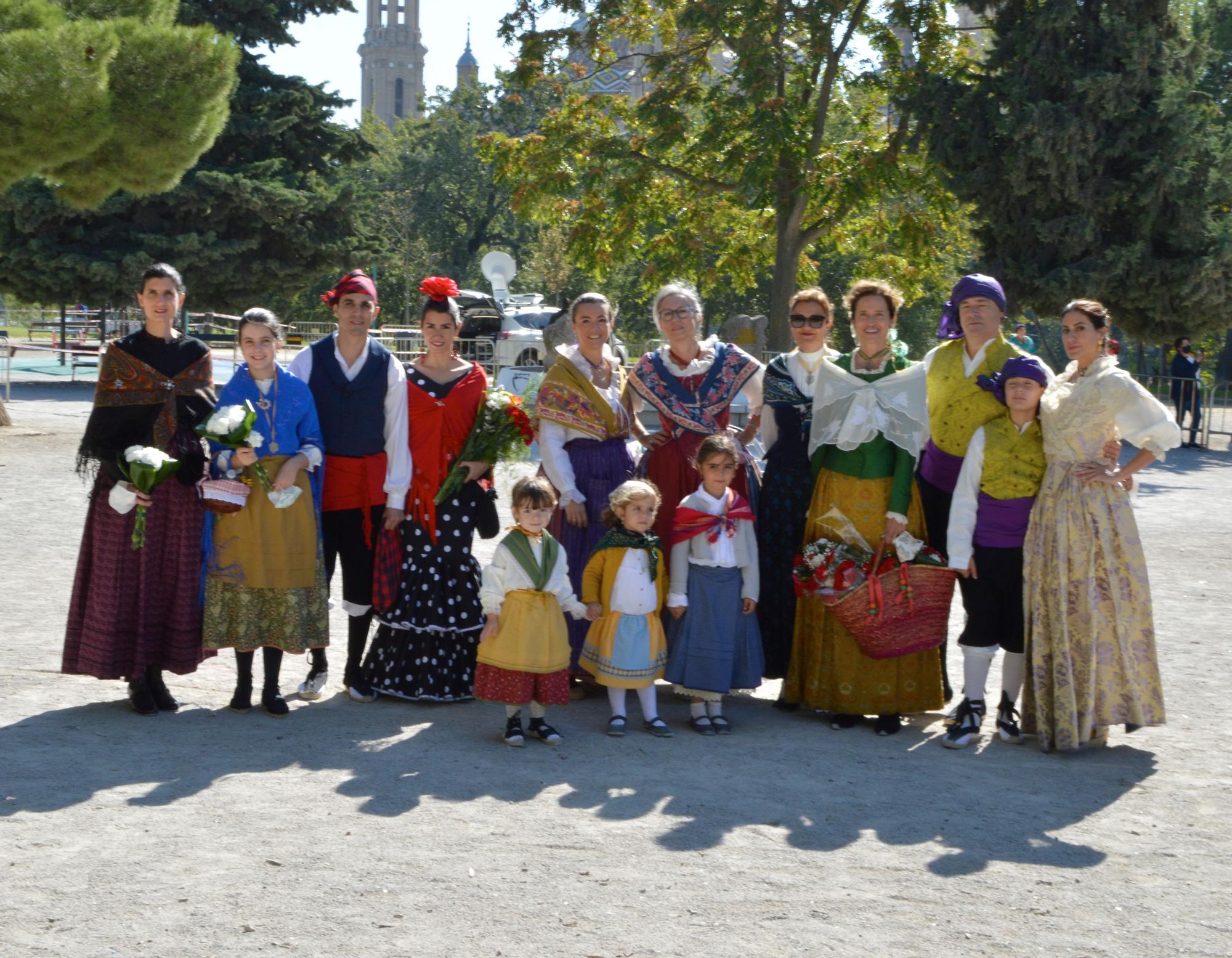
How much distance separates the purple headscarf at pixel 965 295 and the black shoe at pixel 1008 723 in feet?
5.45

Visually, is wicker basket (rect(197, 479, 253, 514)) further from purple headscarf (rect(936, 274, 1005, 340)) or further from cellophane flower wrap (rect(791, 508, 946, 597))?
purple headscarf (rect(936, 274, 1005, 340))

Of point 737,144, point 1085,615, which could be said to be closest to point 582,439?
point 1085,615

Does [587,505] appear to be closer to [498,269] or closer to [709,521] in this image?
[709,521]

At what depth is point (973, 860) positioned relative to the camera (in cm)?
423

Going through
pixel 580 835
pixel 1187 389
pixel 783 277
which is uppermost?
pixel 783 277

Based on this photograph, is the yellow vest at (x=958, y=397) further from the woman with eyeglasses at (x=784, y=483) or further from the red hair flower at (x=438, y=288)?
the red hair flower at (x=438, y=288)

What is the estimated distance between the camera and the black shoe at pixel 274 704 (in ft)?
18.9

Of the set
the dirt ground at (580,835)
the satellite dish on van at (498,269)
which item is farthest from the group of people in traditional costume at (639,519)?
the satellite dish on van at (498,269)

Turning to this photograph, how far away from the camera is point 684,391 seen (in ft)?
20.3

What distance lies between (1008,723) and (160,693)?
145 inches

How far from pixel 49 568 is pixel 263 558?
3820 millimetres

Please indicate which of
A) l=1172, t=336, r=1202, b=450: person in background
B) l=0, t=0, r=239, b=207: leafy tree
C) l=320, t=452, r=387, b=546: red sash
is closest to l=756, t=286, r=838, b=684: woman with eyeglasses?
l=320, t=452, r=387, b=546: red sash

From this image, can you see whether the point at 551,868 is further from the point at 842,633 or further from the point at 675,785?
the point at 842,633

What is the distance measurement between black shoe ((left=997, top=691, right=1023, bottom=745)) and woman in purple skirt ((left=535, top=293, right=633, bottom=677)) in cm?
188
